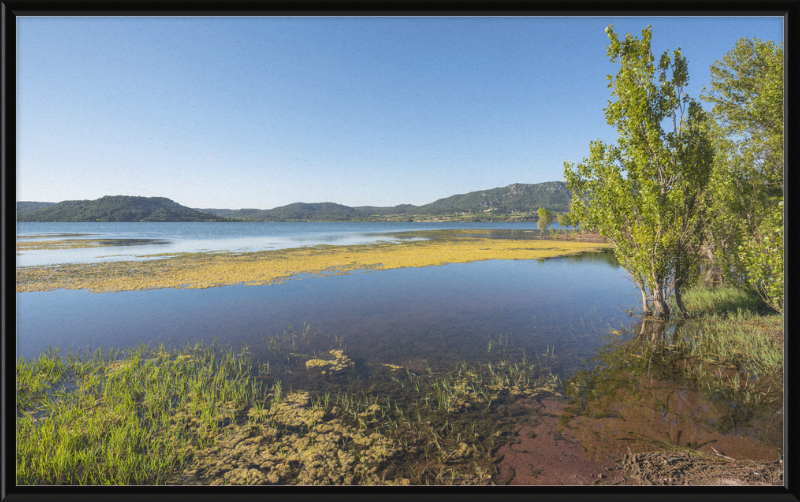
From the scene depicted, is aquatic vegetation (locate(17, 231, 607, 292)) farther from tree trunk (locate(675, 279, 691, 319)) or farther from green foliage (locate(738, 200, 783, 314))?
green foliage (locate(738, 200, 783, 314))

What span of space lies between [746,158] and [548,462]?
20.4 meters

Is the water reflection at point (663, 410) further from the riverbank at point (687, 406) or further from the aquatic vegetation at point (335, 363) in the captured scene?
the aquatic vegetation at point (335, 363)

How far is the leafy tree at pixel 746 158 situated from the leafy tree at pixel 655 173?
1078 mm

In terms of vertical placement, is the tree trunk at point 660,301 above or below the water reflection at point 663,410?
above

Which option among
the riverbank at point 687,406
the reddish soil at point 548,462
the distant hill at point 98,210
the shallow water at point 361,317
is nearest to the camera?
the riverbank at point 687,406

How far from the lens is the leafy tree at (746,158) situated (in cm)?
1219

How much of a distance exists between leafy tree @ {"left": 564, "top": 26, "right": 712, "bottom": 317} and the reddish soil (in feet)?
35.5

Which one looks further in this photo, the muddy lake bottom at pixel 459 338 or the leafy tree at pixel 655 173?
the leafy tree at pixel 655 173

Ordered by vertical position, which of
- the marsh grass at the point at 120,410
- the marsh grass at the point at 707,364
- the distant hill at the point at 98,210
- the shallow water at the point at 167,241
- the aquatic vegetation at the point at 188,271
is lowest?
the marsh grass at the point at 707,364

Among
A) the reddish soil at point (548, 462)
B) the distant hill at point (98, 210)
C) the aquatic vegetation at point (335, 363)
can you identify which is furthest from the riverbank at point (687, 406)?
the distant hill at point (98, 210)

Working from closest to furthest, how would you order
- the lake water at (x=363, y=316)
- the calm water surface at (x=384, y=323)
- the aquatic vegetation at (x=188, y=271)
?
1. the calm water surface at (x=384, y=323)
2. the lake water at (x=363, y=316)
3. the aquatic vegetation at (x=188, y=271)

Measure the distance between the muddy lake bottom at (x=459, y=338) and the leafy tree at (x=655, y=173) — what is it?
3.28 m
